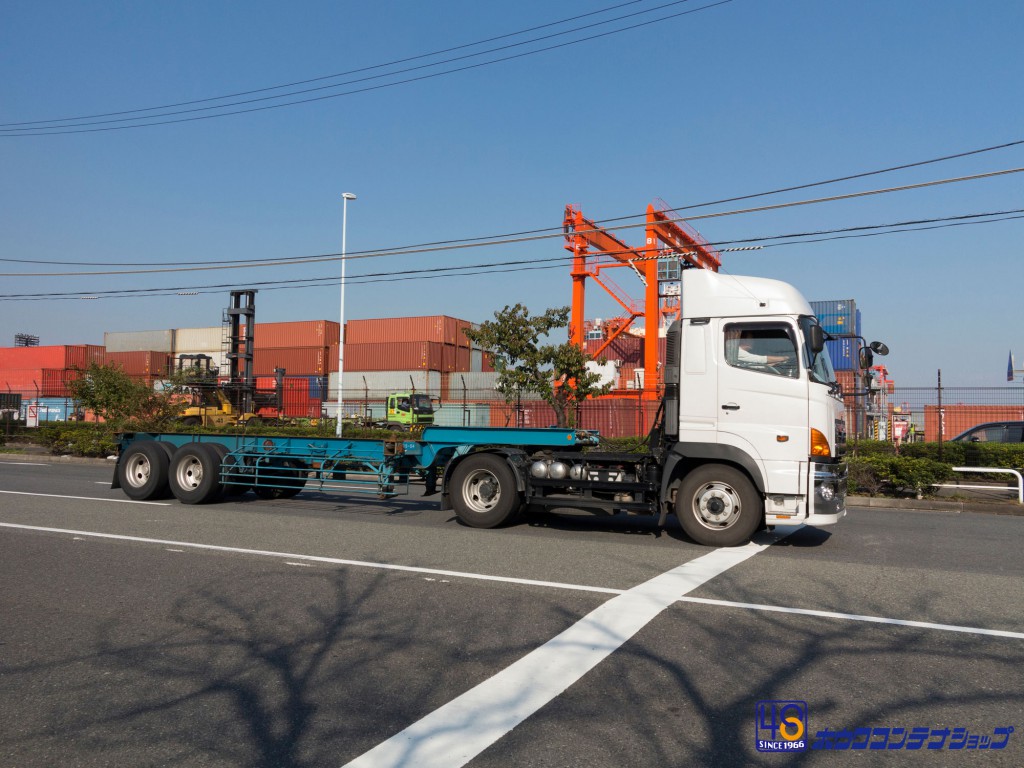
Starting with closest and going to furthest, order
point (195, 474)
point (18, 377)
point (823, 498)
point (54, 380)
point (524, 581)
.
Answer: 1. point (524, 581)
2. point (823, 498)
3. point (195, 474)
4. point (54, 380)
5. point (18, 377)

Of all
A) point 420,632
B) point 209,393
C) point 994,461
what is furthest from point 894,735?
point 209,393

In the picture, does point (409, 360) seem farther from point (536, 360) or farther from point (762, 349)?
point (762, 349)

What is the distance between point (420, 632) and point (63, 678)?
213 centimetres

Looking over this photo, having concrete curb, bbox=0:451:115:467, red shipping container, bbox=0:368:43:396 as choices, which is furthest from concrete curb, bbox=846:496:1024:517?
red shipping container, bbox=0:368:43:396

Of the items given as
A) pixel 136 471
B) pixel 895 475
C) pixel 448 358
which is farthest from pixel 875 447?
pixel 448 358

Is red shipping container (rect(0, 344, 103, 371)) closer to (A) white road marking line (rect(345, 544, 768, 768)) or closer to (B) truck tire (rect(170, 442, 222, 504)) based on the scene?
(B) truck tire (rect(170, 442, 222, 504))

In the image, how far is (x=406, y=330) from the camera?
4894cm

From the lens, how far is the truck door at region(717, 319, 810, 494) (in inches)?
336

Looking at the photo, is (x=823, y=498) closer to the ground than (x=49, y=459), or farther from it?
farther from it

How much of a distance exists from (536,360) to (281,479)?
14265 millimetres

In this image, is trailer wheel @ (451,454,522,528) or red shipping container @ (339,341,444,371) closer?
trailer wheel @ (451,454,522,528)

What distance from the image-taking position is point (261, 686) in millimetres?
4195

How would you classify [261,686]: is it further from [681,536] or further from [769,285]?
[769,285]

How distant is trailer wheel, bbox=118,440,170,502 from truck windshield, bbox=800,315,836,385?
10.1 metres
